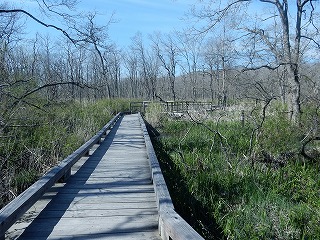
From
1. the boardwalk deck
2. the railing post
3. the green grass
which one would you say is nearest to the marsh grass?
the railing post

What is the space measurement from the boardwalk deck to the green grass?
2.92 feet

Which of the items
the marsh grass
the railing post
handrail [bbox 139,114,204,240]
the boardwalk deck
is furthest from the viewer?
the marsh grass

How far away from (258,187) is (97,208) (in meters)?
3.03

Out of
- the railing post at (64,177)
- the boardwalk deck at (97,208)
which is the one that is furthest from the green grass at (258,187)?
the railing post at (64,177)

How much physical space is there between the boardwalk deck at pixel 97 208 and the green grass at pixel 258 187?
890 mm

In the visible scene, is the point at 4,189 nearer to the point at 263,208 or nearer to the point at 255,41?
the point at 263,208

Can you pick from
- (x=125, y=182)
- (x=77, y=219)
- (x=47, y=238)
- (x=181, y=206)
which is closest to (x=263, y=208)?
(x=181, y=206)

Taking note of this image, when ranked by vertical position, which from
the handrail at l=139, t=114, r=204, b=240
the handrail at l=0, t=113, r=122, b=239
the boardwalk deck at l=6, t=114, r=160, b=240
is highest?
the handrail at l=0, t=113, r=122, b=239

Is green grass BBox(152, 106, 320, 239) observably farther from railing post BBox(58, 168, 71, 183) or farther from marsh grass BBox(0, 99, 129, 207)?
marsh grass BBox(0, 99, 129, 207)

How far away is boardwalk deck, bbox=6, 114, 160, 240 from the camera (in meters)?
3.11

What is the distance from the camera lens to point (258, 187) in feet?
18.2

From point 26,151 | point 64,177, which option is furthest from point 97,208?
point 26,151

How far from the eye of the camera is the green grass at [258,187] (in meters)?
4.10

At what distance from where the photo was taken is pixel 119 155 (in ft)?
25.0
